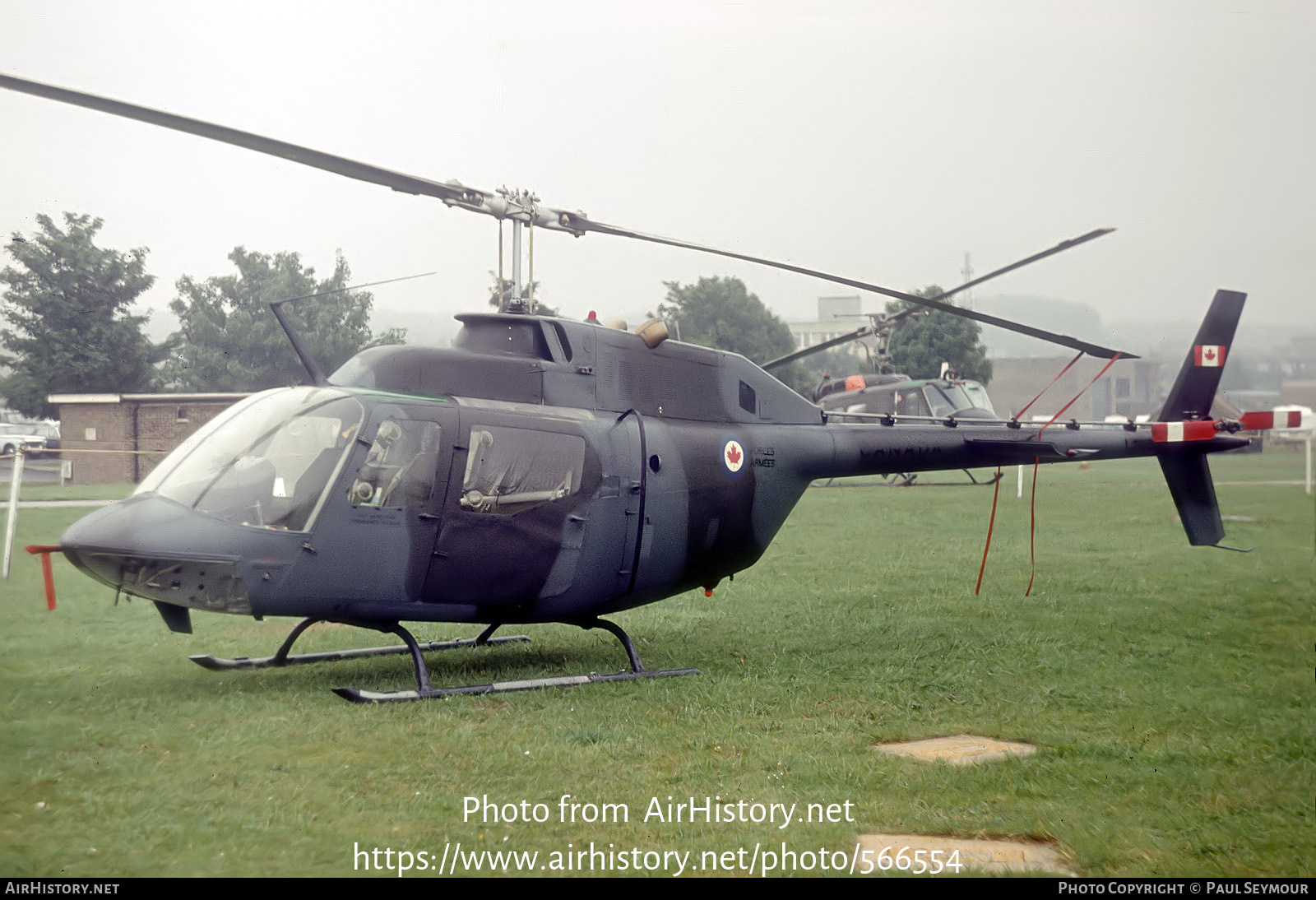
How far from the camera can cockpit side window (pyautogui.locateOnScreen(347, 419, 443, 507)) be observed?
607 centimetres

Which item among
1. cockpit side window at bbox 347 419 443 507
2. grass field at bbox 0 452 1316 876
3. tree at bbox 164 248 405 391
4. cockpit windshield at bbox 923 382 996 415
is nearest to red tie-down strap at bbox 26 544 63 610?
grass field at bbox 0 452 1316 876

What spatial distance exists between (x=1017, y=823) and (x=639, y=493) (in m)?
3.36

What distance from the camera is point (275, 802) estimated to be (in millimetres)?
4297

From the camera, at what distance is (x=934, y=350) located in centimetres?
3116

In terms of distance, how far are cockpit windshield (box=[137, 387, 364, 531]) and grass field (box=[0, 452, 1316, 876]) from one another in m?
1.09

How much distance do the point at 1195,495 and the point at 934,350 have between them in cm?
2244

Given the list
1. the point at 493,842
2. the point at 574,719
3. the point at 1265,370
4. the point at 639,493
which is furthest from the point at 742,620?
the point at 493,842

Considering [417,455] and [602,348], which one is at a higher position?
[602,348]

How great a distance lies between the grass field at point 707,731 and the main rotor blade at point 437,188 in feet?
8.02

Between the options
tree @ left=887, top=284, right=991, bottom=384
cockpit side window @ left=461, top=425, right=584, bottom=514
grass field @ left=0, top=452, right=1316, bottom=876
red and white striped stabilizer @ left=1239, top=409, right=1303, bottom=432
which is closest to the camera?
grass field @ left=0, top=452, right=1316, bottom=876

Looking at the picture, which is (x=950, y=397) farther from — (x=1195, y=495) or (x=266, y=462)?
(x=266, y=462)

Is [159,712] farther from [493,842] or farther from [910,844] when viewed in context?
[910,844]

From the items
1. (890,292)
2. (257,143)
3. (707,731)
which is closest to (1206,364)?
(890,292)

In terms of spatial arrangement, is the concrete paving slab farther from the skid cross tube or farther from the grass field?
the skid cross tube
